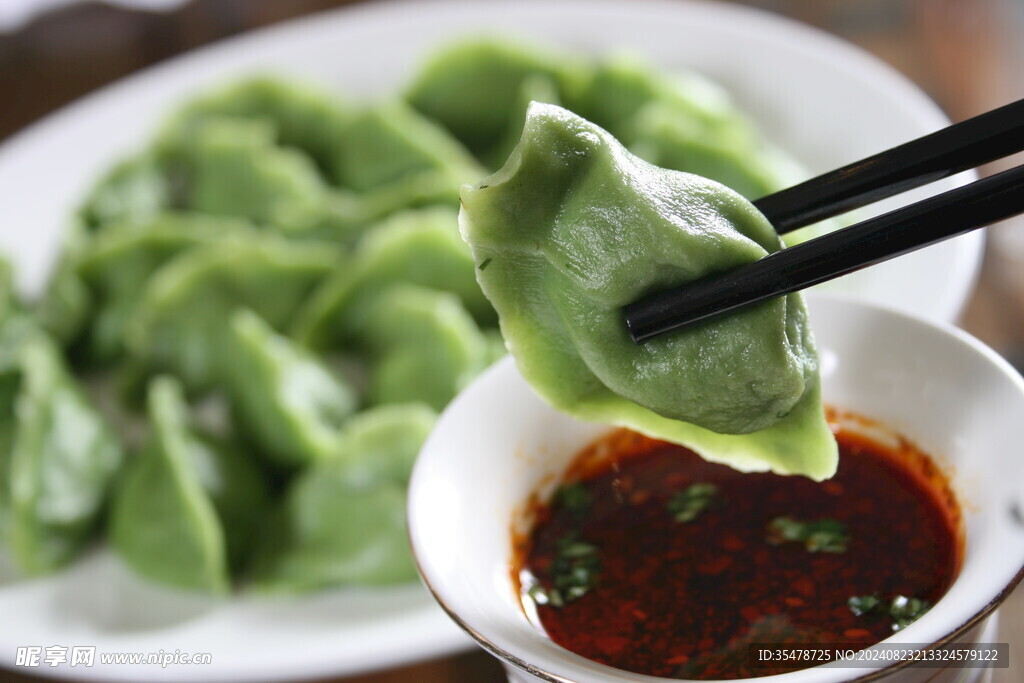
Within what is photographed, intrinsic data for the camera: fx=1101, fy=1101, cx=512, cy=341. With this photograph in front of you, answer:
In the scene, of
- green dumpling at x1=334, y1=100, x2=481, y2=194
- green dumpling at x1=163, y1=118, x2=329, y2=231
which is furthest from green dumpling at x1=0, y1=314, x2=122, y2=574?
green dumpling at x1=334, y1=100, x2=481, y2=194

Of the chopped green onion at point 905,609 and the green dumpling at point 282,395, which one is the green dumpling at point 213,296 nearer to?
the green dumpling at point 282,395

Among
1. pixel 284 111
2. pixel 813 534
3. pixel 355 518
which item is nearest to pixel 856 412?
pixel 813 534

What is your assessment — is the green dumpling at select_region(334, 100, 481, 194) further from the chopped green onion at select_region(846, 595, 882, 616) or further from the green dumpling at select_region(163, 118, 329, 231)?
the chopped green onion at select_region(846, 595, 882, 616)

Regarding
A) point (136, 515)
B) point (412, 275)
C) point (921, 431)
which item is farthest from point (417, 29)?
point (921, 431)

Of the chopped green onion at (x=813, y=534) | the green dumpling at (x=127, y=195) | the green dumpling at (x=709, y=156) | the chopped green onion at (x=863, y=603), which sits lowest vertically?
the chopped green onion at (x=863, y=603)

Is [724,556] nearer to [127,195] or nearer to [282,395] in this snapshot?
[282,395]

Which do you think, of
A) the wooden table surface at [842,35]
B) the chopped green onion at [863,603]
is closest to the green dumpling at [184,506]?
the wooden table surface at [842,35]
